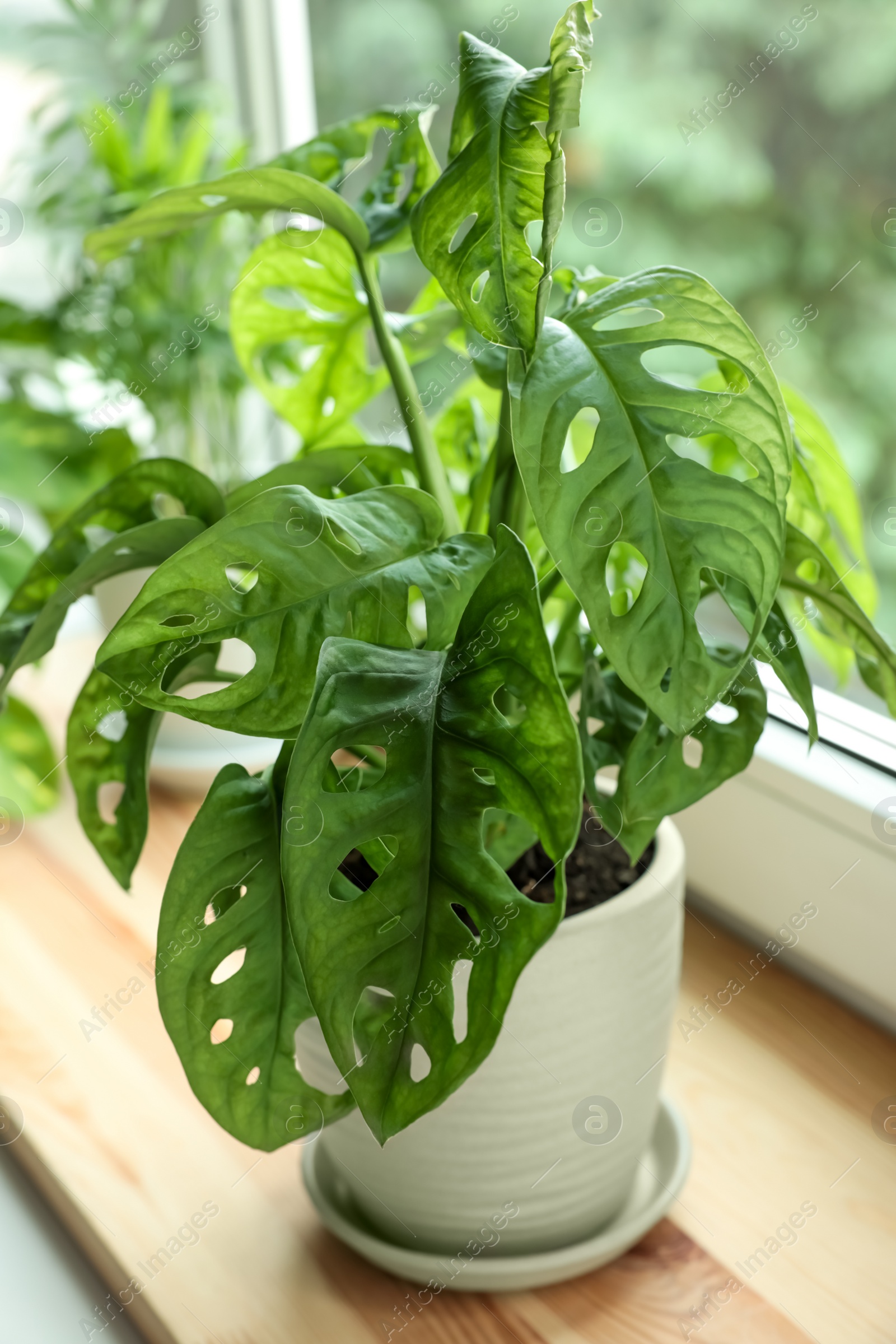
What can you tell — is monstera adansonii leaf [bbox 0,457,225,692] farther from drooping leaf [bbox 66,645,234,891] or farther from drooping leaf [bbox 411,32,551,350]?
drooping leaf [bbox 411,32,551,350]

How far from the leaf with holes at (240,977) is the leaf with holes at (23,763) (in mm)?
606

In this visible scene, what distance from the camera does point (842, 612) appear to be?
58 centimetres

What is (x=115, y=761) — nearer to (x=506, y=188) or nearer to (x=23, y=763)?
(x=506, y=188)

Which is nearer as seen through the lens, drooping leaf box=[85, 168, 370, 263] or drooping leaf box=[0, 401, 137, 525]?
drooping leaf box=[85, 168, 370, 263]

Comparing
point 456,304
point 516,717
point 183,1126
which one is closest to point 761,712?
point 516,717

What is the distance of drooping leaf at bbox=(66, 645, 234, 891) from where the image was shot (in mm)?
613

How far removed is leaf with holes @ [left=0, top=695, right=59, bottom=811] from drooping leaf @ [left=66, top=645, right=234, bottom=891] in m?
0.48

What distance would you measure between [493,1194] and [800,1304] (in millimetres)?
197

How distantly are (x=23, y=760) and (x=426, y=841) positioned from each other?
76 cm

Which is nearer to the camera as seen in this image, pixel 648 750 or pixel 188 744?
pixel 648 750

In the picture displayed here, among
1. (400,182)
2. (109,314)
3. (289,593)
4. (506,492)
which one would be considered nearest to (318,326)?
(400,182)

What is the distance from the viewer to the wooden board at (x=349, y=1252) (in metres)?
0.64

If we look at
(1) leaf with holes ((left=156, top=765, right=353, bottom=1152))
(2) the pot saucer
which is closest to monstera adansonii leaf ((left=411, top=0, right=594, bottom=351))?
(1) leaf with holes ((left=156, top=765, right=353, bottom=1152))

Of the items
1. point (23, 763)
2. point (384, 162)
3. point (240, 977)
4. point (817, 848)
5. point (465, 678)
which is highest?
point (384, 162)
